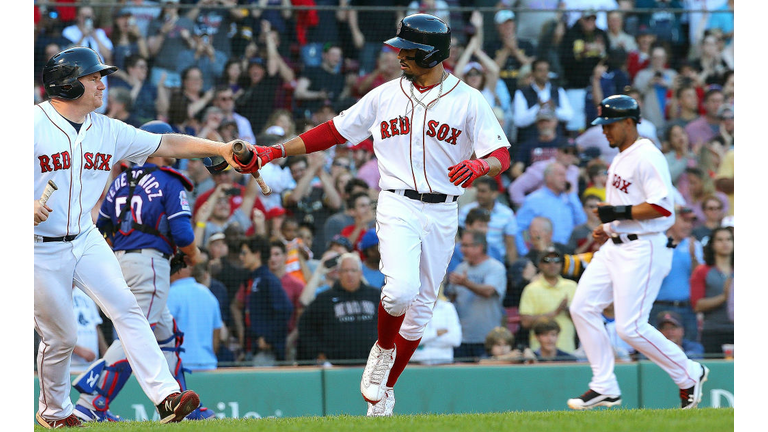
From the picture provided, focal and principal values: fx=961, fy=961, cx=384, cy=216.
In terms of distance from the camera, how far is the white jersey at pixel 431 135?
554cm

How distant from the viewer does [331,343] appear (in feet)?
27.8

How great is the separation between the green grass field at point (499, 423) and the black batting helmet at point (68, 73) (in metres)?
1.78

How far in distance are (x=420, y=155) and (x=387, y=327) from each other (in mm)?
1007

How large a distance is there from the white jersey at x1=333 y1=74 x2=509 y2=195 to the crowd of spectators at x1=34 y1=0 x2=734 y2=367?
9.28ft

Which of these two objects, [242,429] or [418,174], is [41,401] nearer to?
[242,429]

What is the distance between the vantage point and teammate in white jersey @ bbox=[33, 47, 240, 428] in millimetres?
4945

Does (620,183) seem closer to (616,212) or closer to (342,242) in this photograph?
(616,212)

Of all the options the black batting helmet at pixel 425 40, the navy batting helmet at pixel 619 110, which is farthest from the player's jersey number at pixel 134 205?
the navy batting helmet at pixel 619 110

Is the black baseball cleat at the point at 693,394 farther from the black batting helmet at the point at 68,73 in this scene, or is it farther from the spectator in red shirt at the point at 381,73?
the spectator in red shirt at the point at 381,73

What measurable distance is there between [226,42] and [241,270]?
118 inches

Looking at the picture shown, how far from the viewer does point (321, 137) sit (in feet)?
19.0

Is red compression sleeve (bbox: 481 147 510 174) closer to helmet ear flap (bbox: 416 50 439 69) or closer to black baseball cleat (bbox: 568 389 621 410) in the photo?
helmet ear flap (bbox: 416 50 439 69)
